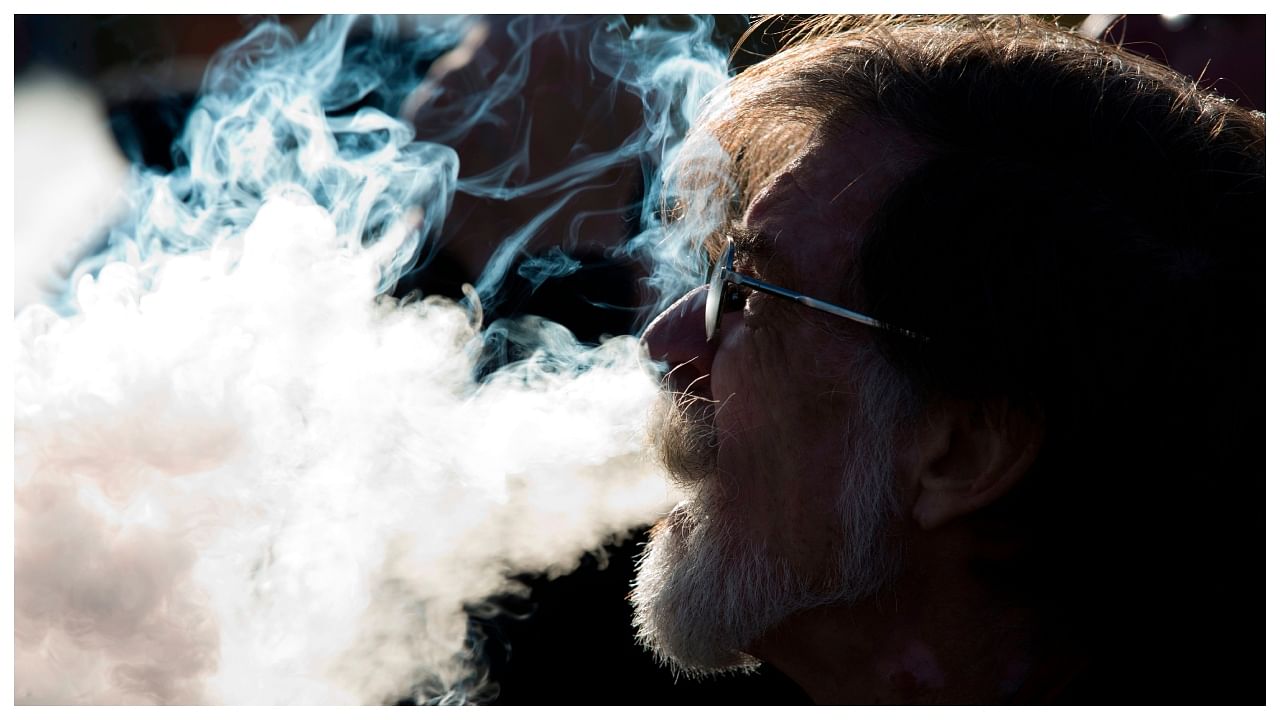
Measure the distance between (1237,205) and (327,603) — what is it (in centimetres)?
289

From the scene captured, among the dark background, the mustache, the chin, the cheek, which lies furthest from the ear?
the dark background

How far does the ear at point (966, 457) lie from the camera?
1.90 meters

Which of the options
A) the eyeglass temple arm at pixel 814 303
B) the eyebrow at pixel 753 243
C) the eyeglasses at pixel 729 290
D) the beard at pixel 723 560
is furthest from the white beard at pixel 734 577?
the eyebrow at pixel 753 243

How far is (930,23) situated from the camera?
2457 millimetres

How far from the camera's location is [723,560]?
215 centimetres

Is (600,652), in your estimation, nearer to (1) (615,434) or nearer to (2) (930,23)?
(1) (615,434)

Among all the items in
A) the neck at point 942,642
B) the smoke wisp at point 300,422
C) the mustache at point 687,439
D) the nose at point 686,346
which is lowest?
the smoke wisp at point 300,422

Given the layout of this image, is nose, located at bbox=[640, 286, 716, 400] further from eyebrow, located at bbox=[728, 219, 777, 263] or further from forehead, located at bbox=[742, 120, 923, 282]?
forehead, located at bbox=[742, 120, 923, 282]

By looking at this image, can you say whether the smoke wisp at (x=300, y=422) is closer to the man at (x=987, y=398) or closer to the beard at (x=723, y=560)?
the beard at (x=723, y=560)

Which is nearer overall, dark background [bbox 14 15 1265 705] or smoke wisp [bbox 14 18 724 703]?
smoke wisp [bbox 14 18 724 703]

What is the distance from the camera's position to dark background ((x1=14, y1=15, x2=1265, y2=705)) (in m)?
3.41

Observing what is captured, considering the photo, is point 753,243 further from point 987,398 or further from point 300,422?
point 300,422

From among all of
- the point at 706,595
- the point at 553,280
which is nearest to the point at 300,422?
the point at 553,280

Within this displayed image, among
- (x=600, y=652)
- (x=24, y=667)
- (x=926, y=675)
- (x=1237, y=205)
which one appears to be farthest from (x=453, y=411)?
(x=1237, y=205)
